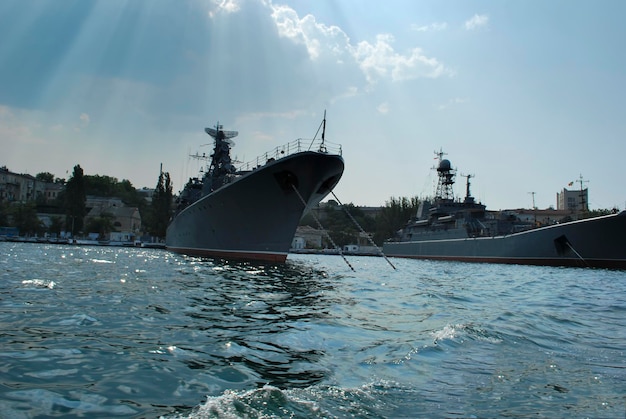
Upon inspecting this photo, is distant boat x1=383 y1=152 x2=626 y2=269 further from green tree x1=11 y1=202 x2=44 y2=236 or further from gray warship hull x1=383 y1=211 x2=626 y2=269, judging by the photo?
green tree x1=11 y1=202 x2=44 y2=236

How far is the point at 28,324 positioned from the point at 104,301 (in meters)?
2.30

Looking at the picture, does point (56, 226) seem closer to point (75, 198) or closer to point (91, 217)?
point (91, 217)

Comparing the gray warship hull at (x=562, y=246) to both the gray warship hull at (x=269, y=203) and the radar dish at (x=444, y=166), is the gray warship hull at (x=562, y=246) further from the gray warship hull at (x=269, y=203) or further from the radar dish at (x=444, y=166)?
the gray warship hull at (x=269, y=203)

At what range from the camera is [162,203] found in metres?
83.4

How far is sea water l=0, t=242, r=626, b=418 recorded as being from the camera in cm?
325

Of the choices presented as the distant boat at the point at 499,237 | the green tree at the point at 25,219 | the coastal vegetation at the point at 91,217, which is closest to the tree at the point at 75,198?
the coastal vegetation at the point at 91,217

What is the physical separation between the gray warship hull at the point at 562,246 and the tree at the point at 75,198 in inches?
2644

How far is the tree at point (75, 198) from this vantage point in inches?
3113

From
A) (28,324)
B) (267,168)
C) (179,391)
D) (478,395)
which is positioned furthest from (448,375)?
(267,168)

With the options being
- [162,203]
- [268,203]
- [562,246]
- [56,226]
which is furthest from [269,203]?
[56,226]

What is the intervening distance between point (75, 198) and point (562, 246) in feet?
254

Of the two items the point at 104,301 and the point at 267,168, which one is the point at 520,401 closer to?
the point at 104,301

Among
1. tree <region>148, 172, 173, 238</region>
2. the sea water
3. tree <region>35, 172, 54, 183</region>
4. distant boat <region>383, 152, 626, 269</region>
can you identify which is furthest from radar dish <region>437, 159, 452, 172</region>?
tree <region>35, 172, 54, 183</region>

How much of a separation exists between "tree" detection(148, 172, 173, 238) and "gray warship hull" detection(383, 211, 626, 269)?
184ft
